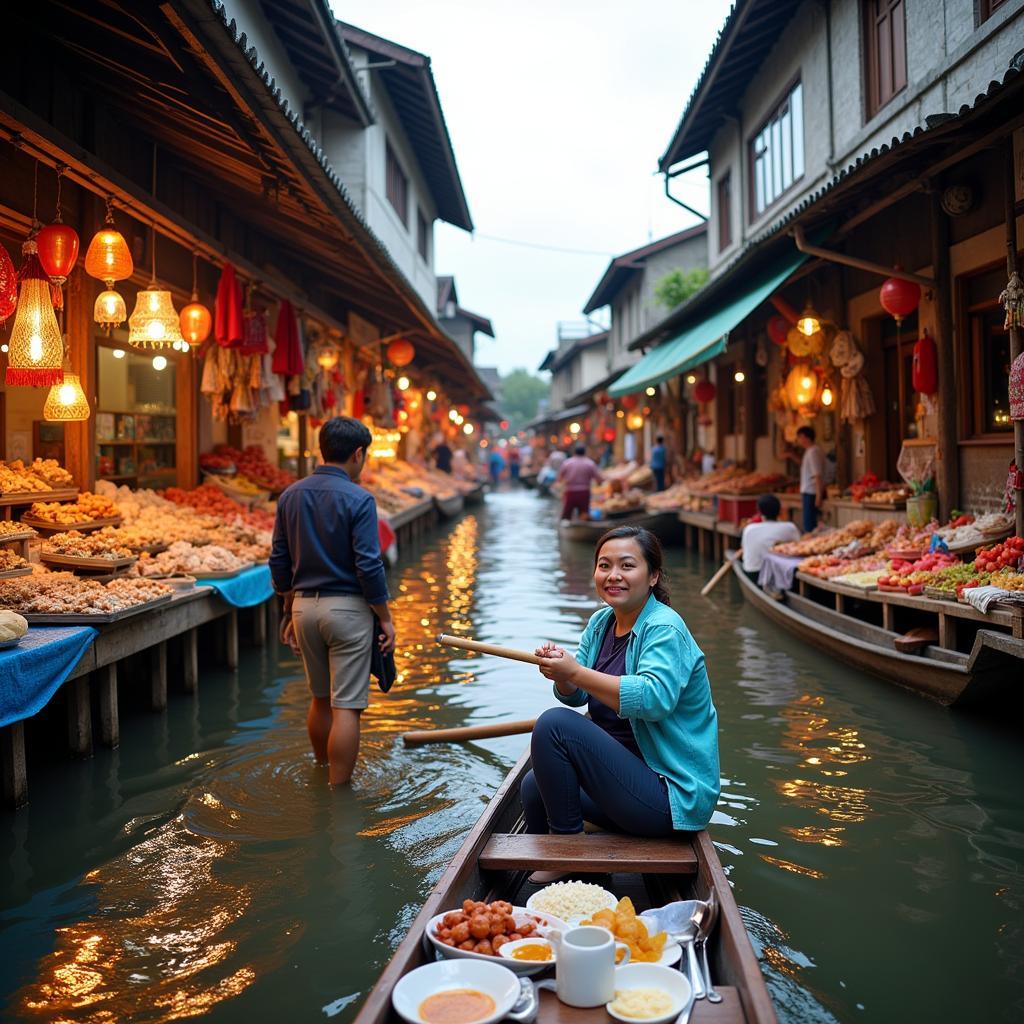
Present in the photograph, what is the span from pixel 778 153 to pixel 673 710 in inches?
575

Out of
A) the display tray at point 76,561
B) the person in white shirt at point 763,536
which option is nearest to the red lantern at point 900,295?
the person in white shirt at point 763,536

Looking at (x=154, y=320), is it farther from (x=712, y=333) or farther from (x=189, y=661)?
(x=712, y=333)

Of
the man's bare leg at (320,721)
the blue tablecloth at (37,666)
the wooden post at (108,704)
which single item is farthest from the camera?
the wooden post at (108,704)

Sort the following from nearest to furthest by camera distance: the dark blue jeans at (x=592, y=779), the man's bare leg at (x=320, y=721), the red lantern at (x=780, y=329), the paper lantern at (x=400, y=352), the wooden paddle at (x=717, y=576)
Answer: the dark blue jeans at (x=592, y=779), the man's bare leg at (x=320, y=721), the wooden paddle at (x=717, y=576), the red lantern at (x=780, y=329), the paper lantern at (x=400, y=352)

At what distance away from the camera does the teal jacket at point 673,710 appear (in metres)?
3.24

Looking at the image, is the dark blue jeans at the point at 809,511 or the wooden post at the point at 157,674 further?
the dark blue jeans at the point at 809,511

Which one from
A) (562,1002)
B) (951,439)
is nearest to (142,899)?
(562,1002)

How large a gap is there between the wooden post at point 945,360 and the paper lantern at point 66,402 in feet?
23.8

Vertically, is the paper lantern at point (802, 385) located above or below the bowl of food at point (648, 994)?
above

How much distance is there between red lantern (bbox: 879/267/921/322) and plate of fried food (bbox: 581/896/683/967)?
25.4ft

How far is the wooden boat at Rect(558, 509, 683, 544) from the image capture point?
18.2 meters

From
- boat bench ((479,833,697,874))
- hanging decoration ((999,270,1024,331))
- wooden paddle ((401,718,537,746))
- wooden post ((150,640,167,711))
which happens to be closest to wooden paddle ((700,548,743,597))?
hanging decoration ((999,270,1024,331))

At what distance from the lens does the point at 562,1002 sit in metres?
2.44

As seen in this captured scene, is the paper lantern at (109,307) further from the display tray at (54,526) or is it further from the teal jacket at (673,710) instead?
the teal jacket at (673,710)
